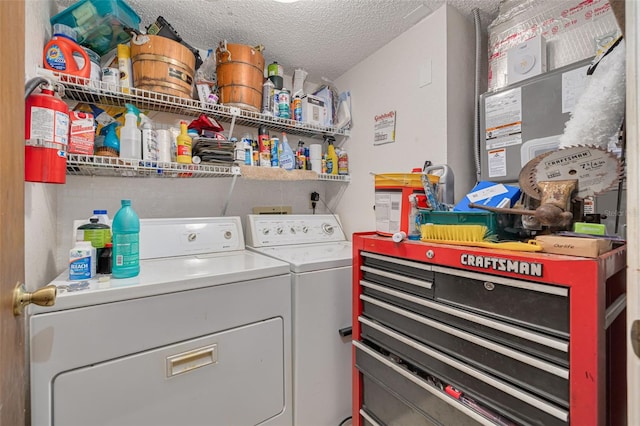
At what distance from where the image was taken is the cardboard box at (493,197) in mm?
945

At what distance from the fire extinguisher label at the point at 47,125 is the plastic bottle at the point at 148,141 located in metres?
0.50

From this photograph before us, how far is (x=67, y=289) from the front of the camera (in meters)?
0.96

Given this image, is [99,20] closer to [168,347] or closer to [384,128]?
A: [168,347]

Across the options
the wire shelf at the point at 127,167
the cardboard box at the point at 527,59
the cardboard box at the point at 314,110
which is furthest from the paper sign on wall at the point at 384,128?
the wire shelf at the point at 127,167

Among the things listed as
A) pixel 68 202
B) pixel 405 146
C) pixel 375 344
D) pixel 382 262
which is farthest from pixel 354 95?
pixel 68 202

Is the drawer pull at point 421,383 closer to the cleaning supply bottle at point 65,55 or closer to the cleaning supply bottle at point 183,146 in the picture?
the cleaning supply bottle at point 183,146

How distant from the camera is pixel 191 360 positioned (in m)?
1.10

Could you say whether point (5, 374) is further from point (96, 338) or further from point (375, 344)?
point (375, 344)

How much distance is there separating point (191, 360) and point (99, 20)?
5.43 feet

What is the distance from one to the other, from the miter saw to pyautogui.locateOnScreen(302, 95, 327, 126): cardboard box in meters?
1.53

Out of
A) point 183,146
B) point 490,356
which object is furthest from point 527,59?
point 183,146

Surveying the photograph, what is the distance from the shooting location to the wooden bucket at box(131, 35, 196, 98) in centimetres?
149

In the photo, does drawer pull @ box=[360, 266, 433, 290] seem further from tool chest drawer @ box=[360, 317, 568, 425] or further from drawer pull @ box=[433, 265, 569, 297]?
tool chest drawer @ box=[360, 317, 568, 425]

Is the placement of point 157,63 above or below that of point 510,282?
above
